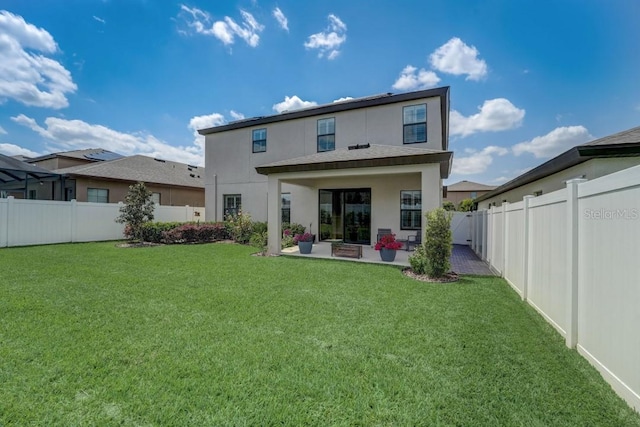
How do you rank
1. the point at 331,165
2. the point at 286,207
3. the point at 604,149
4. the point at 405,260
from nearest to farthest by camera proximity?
the point at 604,149
the point at 405,260
the point at 331,165
the point at 286,207

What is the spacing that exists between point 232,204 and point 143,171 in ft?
27.1

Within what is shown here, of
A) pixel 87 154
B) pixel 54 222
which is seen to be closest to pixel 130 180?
pixel 54 222

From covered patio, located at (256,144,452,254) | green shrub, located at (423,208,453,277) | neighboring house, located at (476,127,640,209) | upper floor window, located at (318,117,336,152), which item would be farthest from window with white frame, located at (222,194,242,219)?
neighboring house, located at (476,127,640,209)

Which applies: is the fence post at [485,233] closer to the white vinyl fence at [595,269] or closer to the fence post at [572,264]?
the white vinyl fence at [595,269]

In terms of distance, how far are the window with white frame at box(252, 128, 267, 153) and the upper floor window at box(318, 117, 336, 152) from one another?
10.7 ft

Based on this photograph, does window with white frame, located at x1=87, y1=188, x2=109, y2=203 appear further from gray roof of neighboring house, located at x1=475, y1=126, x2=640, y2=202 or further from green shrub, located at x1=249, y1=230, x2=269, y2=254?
gray roof of neighboring house, located at x1=475, y1=126, x2=640, y2=202

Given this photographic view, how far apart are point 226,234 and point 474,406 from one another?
568 inches

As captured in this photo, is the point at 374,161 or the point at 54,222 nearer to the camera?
the point at 374,161

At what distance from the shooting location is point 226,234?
15391mm

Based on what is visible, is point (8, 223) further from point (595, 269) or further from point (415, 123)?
point (595, 269)

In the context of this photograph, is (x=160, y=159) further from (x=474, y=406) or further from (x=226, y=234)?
(x=474, y=406)

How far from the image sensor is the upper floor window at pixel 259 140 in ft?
51.3

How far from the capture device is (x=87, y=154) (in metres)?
22.4

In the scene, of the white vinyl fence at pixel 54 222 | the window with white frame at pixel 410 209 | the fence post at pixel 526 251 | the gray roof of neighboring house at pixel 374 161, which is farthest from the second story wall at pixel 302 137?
the fence post at pixel 526 251
